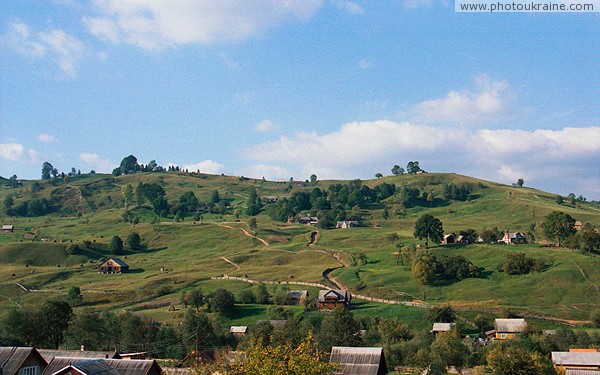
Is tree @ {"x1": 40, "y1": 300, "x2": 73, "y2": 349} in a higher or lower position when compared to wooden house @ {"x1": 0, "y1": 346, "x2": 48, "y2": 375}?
lower

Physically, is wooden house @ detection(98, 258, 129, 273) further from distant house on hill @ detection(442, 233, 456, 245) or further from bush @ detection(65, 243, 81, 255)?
distant house on hill @ detection(442, 233, 456, 245)

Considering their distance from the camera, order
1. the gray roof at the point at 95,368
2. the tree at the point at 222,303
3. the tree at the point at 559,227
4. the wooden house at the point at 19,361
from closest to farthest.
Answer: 1. the gray roof at the point at 95,368
2. the wooden house at the point at 19,361
3. the tree at the point at 222,303
4. the tree at the point at 559,227

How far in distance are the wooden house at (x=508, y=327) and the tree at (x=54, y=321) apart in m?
69.8

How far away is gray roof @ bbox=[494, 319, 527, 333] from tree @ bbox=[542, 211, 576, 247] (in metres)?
60.3

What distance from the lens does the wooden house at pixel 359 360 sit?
6000 cm

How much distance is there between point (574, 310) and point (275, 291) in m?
61.2

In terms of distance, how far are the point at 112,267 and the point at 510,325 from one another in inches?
4258

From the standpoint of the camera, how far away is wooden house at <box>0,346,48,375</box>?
51.3 meters

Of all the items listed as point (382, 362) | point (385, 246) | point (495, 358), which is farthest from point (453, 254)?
point (382, 362)

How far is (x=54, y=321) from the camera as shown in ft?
321

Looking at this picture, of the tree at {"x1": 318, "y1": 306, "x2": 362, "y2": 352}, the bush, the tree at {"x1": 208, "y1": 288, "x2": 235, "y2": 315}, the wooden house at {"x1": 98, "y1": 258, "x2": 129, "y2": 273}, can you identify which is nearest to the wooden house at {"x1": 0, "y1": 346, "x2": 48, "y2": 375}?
the tree at {"x1": 318, "y1": 306, "x2": 362, "y2": 352}

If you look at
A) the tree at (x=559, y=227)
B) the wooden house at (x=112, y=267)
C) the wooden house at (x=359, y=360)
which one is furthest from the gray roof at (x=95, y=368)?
the tree at (x=559, y=227)

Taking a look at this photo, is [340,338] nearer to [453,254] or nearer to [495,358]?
[495,358]

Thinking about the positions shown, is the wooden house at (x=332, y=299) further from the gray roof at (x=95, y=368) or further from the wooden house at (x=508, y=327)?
the gray roof at (x=95, y=368)
